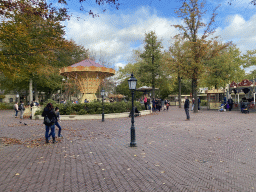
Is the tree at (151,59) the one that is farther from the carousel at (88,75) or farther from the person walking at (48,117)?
the person walking at (48,117)

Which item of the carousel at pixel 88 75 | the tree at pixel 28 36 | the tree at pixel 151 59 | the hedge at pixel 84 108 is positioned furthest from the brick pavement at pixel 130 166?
the tree at pixel 151 59

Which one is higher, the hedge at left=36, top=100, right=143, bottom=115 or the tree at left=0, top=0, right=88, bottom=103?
the tree at left=0, top=0, right=88, bottom=103

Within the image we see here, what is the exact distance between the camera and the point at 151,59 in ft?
115

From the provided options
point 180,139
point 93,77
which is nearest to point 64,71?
point 93,77

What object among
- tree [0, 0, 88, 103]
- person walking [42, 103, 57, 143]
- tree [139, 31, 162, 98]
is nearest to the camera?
tree [0, 0, 88, 103]

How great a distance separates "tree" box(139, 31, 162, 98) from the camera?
34.4 meters

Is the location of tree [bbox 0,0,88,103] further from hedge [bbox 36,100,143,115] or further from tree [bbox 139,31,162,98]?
tree [bbox 139,31,162,98]

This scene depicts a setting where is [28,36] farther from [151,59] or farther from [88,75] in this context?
[151,59]

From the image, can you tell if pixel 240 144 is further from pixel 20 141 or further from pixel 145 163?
pixel 20 141

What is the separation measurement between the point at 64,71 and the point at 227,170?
1982 centimetres

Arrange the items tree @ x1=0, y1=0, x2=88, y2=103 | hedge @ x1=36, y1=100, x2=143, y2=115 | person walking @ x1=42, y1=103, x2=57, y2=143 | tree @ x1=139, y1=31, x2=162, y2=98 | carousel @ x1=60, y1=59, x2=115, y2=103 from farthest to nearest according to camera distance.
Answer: tree @ x1=139, y1=31, x2=162, y2=98 → carousel @ x1=60, y1=59, x2=115, y2=103 → hedge @ x1=36, y1=100, x2=143, y2=115 → person walking @ x1=42, y1=103, x2=57, y2=143 → tree @ x1=0, y1=0, x2=88, y2=103

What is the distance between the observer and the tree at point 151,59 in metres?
34.4

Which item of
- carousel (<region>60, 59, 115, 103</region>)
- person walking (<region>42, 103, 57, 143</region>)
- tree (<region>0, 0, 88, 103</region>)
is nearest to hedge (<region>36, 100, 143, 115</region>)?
carousel (<region>60, 59, 115, 103</region>)

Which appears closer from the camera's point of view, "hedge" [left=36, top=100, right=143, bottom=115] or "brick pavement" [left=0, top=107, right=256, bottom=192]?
"brick pavement" [left=0, top=107, right=256, bottom=192]
